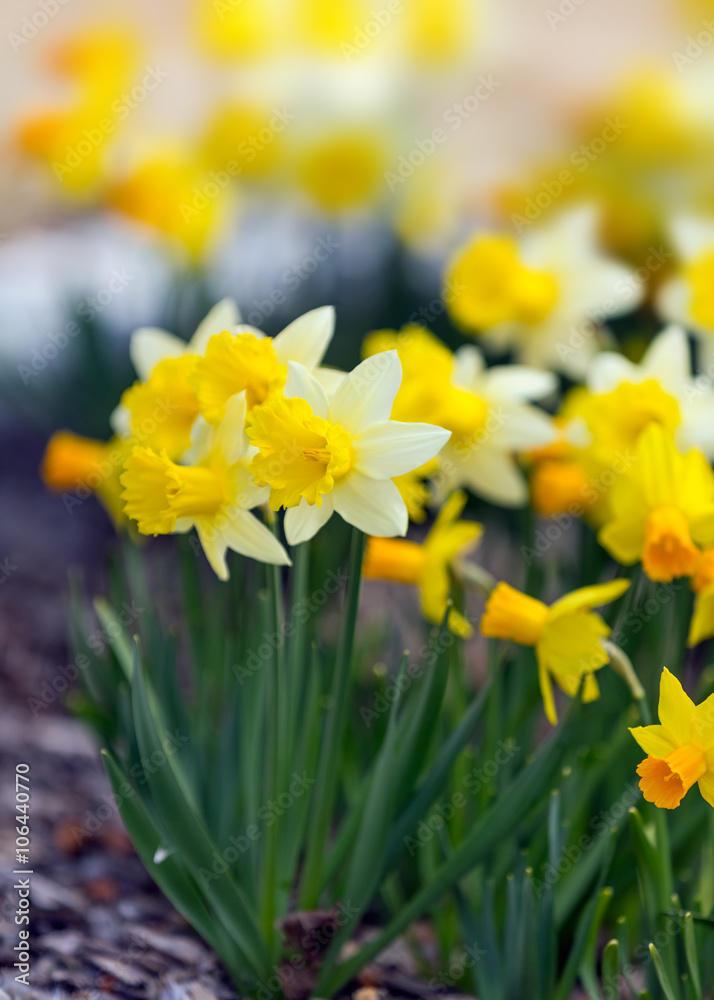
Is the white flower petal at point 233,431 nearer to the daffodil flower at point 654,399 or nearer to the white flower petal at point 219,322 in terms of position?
the white flower petal at point 219,322

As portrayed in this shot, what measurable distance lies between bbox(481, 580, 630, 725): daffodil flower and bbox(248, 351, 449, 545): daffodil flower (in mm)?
236

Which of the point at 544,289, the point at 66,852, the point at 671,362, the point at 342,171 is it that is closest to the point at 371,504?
the point at 671,362

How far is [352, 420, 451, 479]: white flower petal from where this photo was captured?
888 millimetres

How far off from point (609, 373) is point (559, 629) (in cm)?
50

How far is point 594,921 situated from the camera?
40.7 inches

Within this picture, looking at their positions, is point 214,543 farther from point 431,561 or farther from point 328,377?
point 431,561

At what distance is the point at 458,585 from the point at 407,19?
3166 mm

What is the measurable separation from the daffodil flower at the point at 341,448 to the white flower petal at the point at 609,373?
0.57 metres

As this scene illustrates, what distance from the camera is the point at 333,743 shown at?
3.58 ft

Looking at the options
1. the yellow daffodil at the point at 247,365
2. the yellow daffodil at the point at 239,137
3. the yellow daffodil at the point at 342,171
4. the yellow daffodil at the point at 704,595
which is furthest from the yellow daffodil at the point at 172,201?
the yellow daffodil at the point at 704,595

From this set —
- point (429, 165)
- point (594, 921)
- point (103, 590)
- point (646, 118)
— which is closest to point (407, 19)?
point (429, 165)

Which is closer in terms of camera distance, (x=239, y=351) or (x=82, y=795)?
(x=239, y=351)

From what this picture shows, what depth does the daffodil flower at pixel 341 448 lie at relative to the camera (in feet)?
2.86

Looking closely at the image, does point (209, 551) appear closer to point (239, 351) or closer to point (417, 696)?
point (239, 351)
